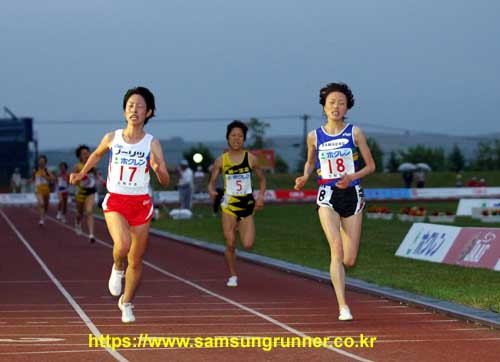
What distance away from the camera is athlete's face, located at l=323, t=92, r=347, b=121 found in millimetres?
11109

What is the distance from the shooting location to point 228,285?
1502 cm

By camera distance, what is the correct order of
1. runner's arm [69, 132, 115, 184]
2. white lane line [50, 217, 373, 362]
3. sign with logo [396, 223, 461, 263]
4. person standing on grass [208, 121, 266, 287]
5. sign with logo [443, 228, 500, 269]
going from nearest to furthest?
white lane line [50, 217, 373, 362], runner's arm [69, 132, 115, 184], person standing on grass [208, 121, 266, 287], sign with logo [443, 228, 500, 269], sign with logo [396, 223, 461, 263]

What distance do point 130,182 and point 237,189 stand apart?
436cm

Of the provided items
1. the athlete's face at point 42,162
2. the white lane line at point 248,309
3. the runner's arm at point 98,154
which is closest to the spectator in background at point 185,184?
the athlete's face at point 42,162

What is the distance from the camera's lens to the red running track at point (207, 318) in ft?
28.8

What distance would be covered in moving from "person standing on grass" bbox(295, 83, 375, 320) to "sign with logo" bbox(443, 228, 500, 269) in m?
5.71

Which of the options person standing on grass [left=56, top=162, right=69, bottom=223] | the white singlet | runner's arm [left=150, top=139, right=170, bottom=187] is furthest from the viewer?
person standing on grass [left=56, top=162, right=69, bottom=223]

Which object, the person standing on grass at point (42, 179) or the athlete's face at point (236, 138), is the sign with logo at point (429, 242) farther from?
the person standing on grass at point (42, 179)

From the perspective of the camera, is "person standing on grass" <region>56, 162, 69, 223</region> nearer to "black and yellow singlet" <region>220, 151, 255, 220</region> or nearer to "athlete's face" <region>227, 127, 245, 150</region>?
"black and yellow singlet" <region>220, 151, 255, 220</region>

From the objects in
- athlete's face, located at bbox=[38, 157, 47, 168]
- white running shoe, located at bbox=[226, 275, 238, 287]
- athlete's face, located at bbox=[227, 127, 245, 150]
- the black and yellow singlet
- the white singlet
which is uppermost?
athlete's face, located at bbox=[227, 127, 245, 150]

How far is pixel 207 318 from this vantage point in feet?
36.7

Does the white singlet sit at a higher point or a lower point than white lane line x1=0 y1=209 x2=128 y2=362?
higher

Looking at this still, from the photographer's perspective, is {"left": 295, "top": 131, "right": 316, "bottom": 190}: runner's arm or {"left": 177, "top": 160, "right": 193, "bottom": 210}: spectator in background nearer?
{"left": 295, "top": 131, "right": 316, "bottom": 190}: runner's arm

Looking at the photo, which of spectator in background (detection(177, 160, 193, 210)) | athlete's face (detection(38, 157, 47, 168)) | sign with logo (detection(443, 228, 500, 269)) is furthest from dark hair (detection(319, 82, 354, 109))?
spectator in background (detection(177, 160, 193, 210))
